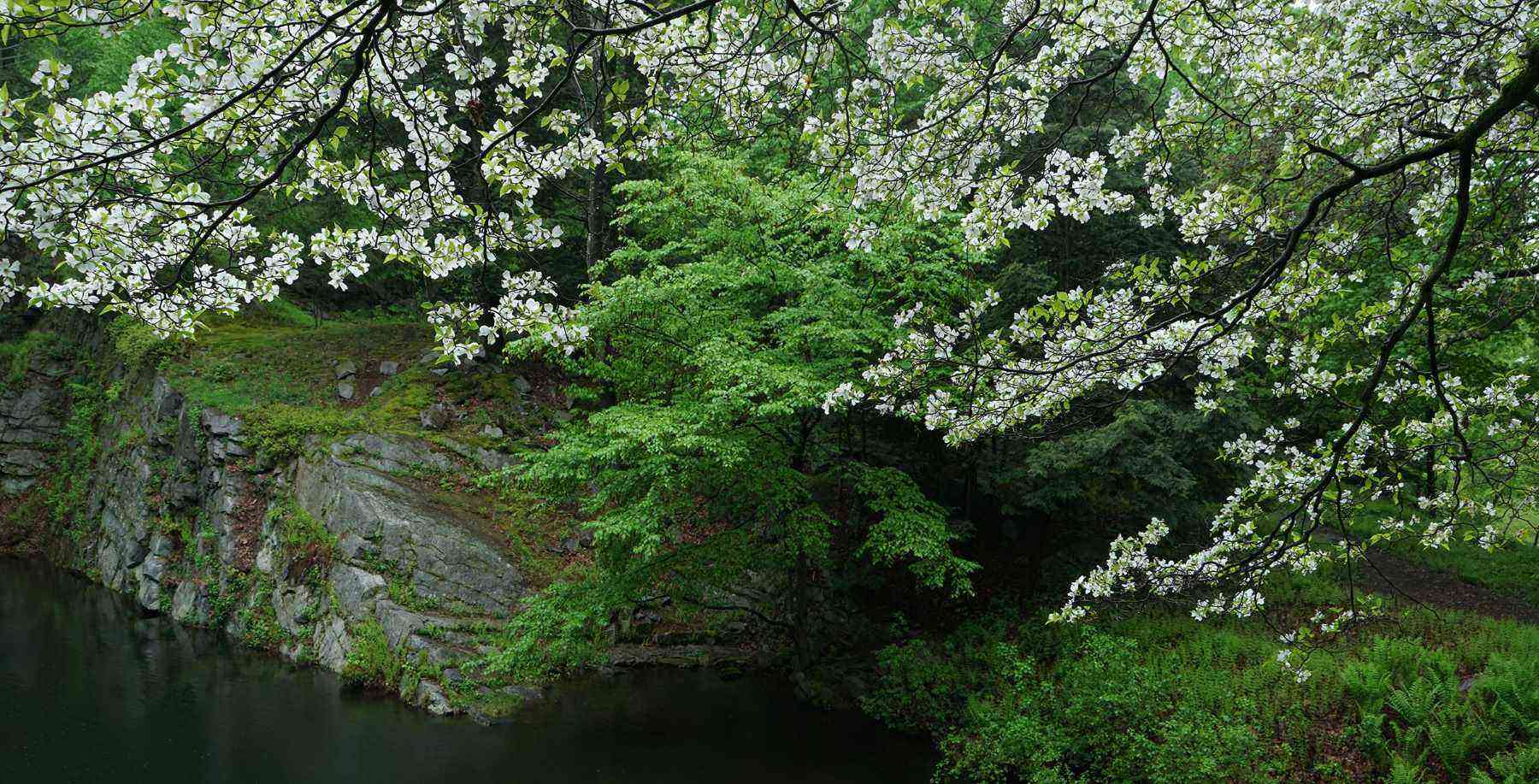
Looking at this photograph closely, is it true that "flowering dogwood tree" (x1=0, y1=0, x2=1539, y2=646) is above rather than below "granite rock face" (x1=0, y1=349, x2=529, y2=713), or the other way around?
above

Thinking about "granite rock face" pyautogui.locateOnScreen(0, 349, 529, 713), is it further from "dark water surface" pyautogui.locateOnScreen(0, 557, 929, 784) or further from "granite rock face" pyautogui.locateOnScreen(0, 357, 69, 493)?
"granite rock face" pyautogui.locateOnScreen(0, 357, 69, 493)

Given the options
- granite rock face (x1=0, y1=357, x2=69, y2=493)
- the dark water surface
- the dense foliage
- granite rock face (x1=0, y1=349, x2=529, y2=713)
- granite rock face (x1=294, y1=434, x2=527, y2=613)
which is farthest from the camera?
granite rock face (x1=0, y1=357, x2=69, y2=493)

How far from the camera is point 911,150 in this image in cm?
405

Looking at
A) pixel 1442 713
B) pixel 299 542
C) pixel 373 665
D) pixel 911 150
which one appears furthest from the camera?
pixel 299 542

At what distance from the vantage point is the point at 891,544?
9.77m

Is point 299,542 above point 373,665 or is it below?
above

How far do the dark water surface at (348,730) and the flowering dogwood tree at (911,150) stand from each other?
587cm

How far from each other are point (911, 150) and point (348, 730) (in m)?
9.55

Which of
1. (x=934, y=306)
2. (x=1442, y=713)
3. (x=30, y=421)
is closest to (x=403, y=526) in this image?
(x=934, y=306)

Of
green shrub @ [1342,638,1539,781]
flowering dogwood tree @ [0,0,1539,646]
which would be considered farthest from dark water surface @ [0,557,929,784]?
flowering dogwood tree @ [0,0,1539,646]

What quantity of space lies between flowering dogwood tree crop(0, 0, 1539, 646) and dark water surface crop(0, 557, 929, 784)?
19.3 feet

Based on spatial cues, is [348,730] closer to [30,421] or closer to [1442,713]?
[1442,713]

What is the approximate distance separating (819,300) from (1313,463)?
5809mm

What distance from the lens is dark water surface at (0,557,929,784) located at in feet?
29.2
